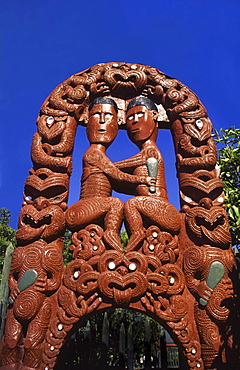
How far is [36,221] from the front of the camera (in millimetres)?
5652

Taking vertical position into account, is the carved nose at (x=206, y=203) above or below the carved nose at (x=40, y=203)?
below

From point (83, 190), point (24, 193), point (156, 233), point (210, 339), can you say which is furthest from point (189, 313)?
point (24, 193)

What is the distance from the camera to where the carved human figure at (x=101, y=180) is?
5.61 metres

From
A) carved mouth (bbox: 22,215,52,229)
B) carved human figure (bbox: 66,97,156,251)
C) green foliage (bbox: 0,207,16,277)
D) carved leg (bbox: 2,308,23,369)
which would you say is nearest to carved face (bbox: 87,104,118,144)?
carved human figure (bbox: 66,97,156,251)

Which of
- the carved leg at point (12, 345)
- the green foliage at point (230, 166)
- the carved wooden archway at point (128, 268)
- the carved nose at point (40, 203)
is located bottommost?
the carved leg at point (12, 345)

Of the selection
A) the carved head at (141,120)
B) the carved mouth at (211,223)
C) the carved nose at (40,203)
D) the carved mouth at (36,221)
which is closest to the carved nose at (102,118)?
the carved head at (141,120)

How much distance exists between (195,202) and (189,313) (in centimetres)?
193

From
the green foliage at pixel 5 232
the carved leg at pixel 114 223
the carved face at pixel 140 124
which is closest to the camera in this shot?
the carved leg at pixel 114 223

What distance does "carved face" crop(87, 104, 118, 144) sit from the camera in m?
6.71

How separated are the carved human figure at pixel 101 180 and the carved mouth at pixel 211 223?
44.9 inches

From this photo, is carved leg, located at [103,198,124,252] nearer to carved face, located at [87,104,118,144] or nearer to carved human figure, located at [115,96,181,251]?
carved human figure, located at [115,96,181,251]

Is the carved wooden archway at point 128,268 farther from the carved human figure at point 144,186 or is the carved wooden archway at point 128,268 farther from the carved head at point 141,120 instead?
the carved head at point 141,120

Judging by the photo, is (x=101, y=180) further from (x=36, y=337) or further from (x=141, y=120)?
(x=36, y=337)

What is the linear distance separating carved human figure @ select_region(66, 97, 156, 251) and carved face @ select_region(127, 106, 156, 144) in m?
0.36
